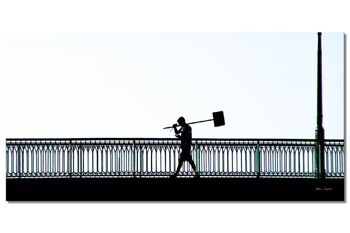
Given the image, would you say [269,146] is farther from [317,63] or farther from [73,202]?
[73,202]

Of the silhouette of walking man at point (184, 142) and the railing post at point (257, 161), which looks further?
the railing post at point (257, 161)

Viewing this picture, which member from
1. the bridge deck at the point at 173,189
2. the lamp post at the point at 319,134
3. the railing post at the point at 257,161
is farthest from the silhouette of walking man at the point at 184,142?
the lamp post at the point at 319,134

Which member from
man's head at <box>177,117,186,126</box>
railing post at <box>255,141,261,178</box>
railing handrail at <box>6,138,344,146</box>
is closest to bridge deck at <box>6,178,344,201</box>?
railing post at <box>255,141,261,178</box>

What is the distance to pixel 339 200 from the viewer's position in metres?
25.3

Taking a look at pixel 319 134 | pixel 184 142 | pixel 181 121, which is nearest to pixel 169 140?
pixel 184 142

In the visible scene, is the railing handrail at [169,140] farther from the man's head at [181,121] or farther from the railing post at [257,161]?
the man's head at [181,121]

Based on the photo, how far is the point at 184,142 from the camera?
27672 millimetres

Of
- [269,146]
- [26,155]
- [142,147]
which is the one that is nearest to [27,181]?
[26,155]

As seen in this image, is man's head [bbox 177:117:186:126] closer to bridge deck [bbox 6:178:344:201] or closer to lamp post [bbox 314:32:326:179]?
bridge deck [bbox 6:178:344:201]

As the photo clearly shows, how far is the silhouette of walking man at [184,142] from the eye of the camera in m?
26.9

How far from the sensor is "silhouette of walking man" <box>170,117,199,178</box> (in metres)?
26.9

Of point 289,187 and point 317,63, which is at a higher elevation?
point 317,63

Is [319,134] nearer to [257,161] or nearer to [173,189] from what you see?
[257,161]

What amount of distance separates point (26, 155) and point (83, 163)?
1132mm
